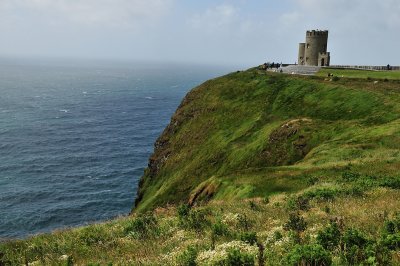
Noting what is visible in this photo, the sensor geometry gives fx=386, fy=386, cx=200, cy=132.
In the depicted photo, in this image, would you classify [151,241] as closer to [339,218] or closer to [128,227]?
[128,227]

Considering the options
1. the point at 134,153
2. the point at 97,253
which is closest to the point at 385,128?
the point at 97,253

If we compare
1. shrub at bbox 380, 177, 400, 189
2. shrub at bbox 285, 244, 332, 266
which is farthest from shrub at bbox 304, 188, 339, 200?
shrub at bbox 285, 244, 332, 266

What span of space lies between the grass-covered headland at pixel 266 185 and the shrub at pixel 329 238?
3 cm

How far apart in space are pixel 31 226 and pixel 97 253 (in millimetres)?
66456

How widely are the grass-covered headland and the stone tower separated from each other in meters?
→ 25.6

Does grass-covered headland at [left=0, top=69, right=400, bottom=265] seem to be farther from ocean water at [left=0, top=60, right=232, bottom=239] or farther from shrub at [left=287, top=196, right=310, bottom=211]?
ocean water at [left=0, top=60, right=232, bottom=239]

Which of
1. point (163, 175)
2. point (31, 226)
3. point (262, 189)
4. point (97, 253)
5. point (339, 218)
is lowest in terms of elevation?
point (31, 226)

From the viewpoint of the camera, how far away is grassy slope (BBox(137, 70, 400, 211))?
4000 cm

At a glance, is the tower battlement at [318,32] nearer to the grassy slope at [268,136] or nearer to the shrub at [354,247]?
the grassy slope at [268,136]

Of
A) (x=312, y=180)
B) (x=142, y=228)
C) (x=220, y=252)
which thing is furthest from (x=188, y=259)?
(x=312, y=180)

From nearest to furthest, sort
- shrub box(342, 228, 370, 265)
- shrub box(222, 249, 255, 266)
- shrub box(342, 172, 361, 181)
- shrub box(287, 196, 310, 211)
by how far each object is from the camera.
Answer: shrub box(342, 228, 370, 265), shrub box(222, 249, 255, 266), shrub box(287, 196, 310, 211), shrub box(342, 172, 361, 181)

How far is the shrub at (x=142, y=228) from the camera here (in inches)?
741

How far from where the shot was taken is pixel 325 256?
9547mm

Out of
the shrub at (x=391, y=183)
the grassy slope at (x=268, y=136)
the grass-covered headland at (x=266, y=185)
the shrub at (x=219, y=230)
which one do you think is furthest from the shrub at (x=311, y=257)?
the grassy slope at (x=268, y=136)
